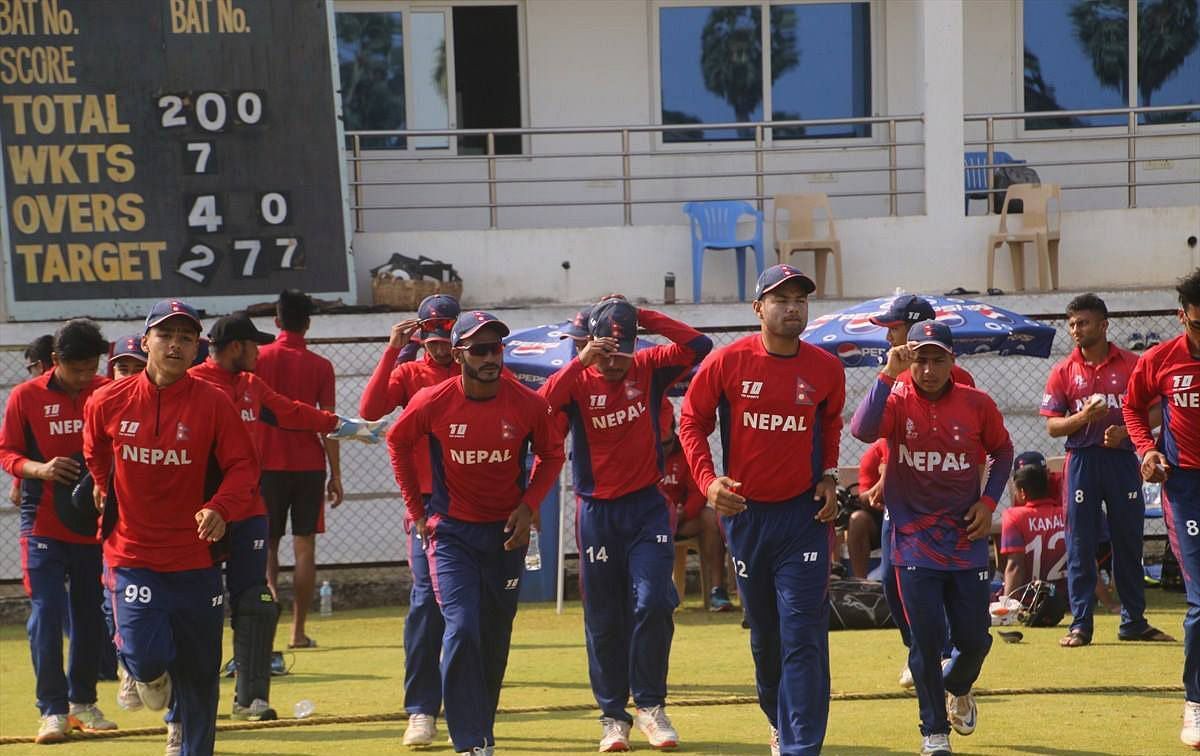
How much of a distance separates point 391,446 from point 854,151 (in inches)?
504

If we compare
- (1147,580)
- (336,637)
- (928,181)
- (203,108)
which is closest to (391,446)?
(336,637)

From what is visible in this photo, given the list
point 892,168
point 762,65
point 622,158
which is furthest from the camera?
point 762,65

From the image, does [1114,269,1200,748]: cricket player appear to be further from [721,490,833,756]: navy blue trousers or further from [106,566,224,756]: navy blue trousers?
Result: [106,566,224,756]: navy blue trousers

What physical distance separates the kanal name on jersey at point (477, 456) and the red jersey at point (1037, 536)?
5559 millimetres

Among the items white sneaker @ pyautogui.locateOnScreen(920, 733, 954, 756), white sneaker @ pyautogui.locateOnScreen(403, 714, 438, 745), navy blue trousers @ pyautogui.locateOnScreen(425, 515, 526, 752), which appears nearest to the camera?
navy blue trousers @ pyautogui.locateOnScreen(425, 515, 526, 752)

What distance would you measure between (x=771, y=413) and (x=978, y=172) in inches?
510

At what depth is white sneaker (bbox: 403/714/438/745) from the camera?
8.31 metres

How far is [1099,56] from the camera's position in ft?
65.8

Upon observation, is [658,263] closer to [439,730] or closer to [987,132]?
[987,132]

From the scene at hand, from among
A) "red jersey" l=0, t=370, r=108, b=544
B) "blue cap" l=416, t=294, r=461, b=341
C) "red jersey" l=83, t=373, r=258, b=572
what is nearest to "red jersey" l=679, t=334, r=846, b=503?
"red jersey" l=83, t=373, r=258, b=572

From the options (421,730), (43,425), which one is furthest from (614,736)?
(43,425)

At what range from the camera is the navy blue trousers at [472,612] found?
7.43 m

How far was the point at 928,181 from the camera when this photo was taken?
18.2 meters

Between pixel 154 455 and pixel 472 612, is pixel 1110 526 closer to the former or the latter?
pixel 472 612
